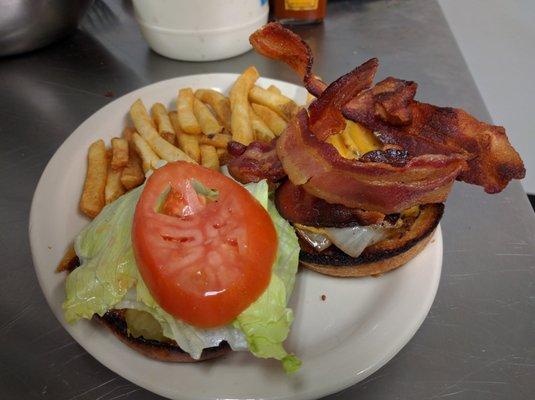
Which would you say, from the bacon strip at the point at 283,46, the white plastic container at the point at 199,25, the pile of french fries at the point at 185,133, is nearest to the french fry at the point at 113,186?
the pile of french fries at the point at 185,133

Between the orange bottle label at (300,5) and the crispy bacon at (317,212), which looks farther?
the orange bottle label at (300,5)

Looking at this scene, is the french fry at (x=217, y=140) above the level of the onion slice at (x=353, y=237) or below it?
above

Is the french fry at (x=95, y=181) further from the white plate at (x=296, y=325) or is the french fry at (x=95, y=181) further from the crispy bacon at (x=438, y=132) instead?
the crispy bacon at (x=438, y=132)

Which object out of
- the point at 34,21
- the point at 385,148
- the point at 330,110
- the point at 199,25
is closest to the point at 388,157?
the point at 385,148

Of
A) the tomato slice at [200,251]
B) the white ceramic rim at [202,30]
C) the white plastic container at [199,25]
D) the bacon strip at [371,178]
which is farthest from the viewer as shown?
the white ceramic rim at [202,30]

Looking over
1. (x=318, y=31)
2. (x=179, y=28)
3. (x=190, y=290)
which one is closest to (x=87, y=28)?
(x=179, y=28)

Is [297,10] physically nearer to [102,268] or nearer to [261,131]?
[261,131]
